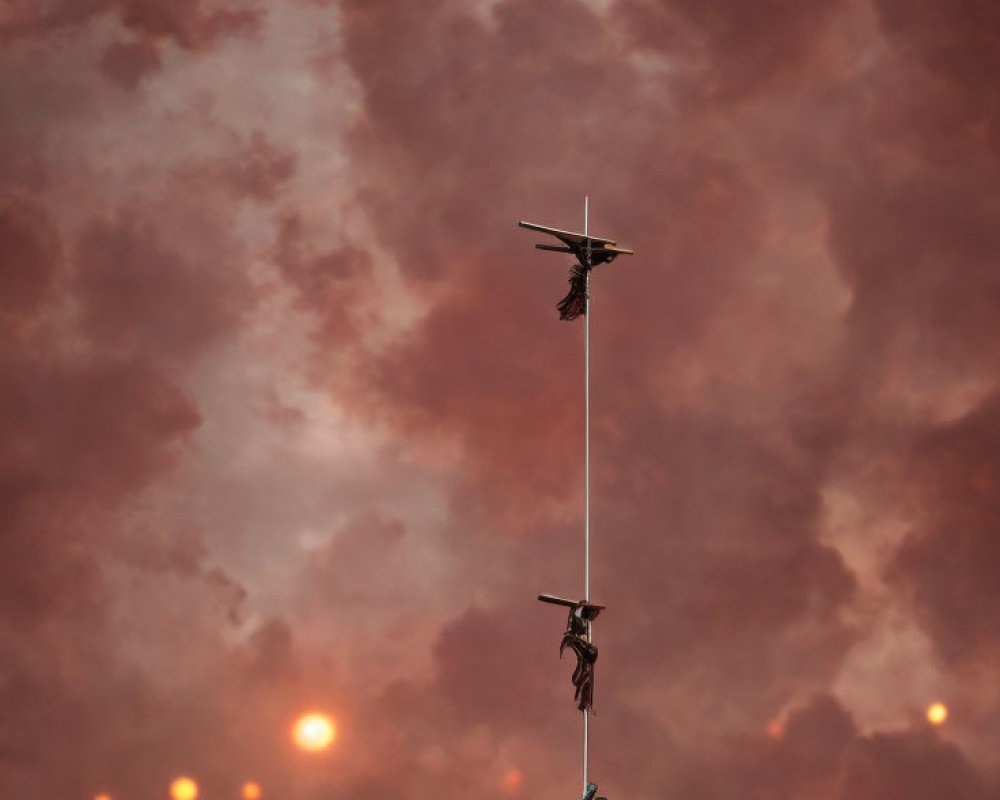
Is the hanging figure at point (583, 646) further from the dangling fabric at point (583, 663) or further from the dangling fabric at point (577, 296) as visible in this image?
the dangling fabric at point (577, 296)

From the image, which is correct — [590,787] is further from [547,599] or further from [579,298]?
[579,298]

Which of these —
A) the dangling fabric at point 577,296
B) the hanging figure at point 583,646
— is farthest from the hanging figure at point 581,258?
the hanging figure at point 583,646

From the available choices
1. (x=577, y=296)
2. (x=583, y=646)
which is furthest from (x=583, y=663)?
(x=577, y=296)

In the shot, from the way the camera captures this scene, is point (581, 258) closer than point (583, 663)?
No

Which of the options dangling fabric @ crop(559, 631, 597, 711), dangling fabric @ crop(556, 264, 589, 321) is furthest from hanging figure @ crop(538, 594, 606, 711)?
dangling fabric @ crop(556, 264, 589, 321)

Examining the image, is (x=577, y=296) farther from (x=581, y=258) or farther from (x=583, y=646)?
(x=583, y=646)

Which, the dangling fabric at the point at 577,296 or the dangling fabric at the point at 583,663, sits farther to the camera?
the dangling fabric at the point at 577,296

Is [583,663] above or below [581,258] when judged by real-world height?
below

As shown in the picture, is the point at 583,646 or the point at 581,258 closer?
the point at 583,646

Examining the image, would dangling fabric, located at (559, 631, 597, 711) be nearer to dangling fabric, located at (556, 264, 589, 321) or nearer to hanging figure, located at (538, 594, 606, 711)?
hanging figure, located at (538, 594, 606, 711)

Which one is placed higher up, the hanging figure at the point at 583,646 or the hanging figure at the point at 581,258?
the hanging figure at the point at 581,258

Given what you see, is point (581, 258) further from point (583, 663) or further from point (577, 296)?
point (583, 663)

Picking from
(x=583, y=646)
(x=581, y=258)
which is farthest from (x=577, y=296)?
(x=583, y=646)

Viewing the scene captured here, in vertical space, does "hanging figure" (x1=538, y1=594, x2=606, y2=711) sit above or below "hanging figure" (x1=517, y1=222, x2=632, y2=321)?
below
